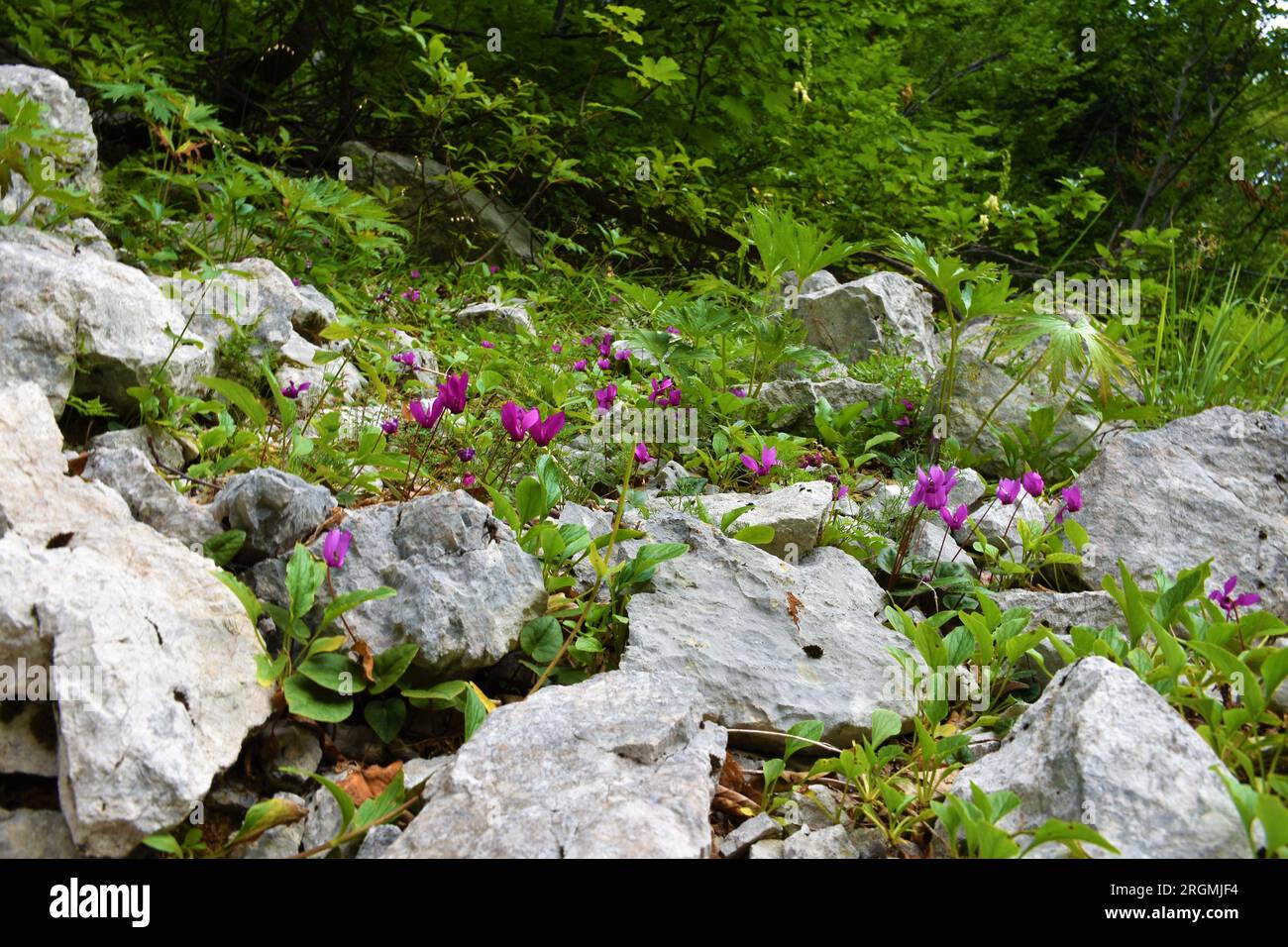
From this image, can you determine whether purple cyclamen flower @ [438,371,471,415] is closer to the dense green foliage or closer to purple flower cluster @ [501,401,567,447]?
the dense green foliage

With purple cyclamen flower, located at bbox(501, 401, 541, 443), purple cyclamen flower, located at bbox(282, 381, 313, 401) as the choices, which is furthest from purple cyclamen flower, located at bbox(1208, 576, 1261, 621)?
purple cyclamen flower, located at bbox(282, 381, 313, 401)

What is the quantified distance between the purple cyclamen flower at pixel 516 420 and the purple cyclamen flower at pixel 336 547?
640 millimetres

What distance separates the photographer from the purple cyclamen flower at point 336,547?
2.28 meters

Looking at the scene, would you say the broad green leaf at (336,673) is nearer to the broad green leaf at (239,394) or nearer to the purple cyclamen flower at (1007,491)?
the broad green leaf at (239,394)

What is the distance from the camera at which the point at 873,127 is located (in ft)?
25.9

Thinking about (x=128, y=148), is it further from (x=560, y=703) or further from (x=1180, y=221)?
(x=1180, y=221)

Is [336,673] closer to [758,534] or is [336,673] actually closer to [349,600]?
[349,600]

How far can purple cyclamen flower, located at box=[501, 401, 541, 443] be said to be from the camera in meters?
2.81

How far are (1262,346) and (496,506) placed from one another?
445 centimetres

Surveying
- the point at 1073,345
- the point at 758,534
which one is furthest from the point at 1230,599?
the point at 1073,345

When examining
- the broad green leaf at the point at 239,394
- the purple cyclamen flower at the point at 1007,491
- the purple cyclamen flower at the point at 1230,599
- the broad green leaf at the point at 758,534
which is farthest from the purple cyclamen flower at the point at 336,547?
the purple cyclamen flower at the point at 1230,599

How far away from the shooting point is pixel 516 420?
283 centimetres

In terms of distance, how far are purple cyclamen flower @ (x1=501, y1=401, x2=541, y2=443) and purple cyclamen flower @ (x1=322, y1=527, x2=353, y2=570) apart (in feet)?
2.10

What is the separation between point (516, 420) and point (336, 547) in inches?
28.4
